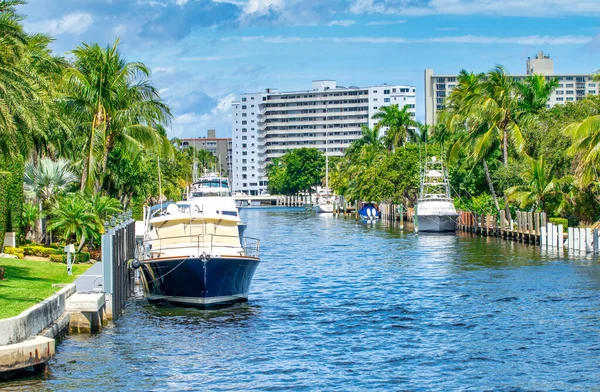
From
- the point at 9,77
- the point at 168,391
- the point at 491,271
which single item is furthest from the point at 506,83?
the point at 168,391

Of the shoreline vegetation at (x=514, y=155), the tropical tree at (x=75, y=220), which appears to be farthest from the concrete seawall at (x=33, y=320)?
the shoreline vegetation at (x=514, y=155)

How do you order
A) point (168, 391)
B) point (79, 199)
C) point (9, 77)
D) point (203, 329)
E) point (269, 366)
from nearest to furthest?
1. point (168, 391)
2. point (269, 366)
3. point (203, 329)
4. point (9, 77)
5. point (79, 199)

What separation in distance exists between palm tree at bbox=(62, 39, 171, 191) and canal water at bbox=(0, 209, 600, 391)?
12950mm

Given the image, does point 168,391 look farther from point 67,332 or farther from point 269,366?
point 67,332

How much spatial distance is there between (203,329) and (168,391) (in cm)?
772

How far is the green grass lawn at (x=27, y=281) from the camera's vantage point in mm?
23797

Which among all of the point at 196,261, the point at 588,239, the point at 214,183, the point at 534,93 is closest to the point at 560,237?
the point at 588,239

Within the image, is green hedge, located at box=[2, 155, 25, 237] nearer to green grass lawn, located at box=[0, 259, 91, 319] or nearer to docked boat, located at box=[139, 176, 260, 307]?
green grass lawn, located at box=[0, 259, 91, 319]

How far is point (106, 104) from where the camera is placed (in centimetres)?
Answer: 4866

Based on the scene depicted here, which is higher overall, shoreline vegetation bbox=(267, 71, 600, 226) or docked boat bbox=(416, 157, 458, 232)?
shoreline vegetation bbox=(267, 71, 600, 226)

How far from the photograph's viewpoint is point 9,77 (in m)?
30.5

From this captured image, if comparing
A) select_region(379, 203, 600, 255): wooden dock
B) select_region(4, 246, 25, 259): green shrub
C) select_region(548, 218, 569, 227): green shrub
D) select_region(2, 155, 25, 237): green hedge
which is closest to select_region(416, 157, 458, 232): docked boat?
select_region(379, 203, 600, 255): wooden dock

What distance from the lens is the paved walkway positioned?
98.5 ft

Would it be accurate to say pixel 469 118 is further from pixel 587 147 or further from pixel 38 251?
pixel 38 251
